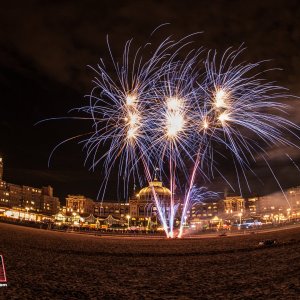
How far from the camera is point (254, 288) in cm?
1126

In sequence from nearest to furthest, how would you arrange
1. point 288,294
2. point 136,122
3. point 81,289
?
point 288,294
point 81,289
point 136,122

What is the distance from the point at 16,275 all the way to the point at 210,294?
22.8 ft

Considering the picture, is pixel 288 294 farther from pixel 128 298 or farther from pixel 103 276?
pixel 103 276

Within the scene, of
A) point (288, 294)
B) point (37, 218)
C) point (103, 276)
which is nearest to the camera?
point (288, 294)

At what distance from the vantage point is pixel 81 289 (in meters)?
11.8

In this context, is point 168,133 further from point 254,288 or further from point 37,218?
point 37,218

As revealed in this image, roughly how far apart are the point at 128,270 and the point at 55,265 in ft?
10.9

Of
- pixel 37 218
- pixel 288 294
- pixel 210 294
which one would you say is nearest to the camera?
pixel 288 294

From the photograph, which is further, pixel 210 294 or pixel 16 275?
pixel 16 275

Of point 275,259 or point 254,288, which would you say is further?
point 275,259

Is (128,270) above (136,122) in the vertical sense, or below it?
below

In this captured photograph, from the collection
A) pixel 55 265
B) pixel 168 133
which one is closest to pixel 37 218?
pixel 168 133

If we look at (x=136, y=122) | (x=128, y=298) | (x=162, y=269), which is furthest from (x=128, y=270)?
(x=136, y=122)

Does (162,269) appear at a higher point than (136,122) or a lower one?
lower
